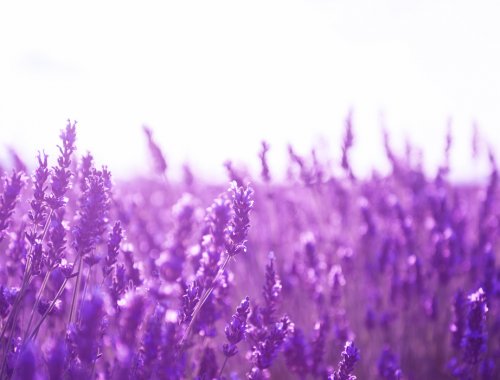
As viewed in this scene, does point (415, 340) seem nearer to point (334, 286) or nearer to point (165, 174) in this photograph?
point (334, 286)

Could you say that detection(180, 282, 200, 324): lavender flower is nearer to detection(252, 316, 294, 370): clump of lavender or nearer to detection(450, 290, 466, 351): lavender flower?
detection(252, 316, 294, 370): clump of lavender

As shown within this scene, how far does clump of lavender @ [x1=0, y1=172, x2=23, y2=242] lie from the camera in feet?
6.01

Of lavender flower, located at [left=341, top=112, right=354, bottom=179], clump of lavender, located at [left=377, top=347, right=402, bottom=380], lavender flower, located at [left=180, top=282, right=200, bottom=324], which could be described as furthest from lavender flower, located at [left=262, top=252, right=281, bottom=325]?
lavender flower, located at [left=341, top=112, right=354, bottom=179]

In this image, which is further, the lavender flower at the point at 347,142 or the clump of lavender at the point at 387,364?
the lavender flower at the point at 347,142

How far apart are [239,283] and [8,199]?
99.9 inches

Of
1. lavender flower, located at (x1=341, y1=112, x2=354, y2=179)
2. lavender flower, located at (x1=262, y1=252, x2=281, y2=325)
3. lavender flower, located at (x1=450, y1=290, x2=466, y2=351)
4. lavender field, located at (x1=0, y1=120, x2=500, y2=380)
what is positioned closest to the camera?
lavender field, located at (x1=0, y1=120, x2=500, y2=380)

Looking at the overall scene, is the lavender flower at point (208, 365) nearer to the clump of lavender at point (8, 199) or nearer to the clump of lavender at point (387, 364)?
the clump of lavender at point (387, 364)

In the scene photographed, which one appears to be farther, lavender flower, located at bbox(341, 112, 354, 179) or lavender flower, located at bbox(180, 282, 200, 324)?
lavender flower, located at bbox(341, 112, 354, 179)

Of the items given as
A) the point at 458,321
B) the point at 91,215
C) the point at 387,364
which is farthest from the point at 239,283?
the point at 91,215

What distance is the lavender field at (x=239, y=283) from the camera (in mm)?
1674

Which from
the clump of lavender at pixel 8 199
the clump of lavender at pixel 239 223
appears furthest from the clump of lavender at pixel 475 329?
the clump of lavender at pixel 8 199

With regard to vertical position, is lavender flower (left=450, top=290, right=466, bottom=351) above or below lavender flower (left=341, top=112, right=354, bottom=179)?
below

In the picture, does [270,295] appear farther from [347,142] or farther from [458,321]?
[347,142]

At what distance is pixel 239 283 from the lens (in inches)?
162
